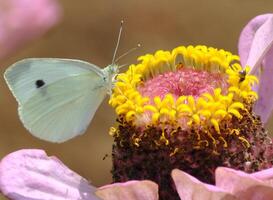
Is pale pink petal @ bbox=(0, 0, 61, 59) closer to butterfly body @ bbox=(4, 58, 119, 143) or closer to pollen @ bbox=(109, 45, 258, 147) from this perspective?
butterfly body @ bbox=(4, 58, 119, 143)

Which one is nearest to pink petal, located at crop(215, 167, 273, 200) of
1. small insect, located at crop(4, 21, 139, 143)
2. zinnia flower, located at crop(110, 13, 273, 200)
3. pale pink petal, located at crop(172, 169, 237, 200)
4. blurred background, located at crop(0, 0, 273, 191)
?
pale pink petal, located at crop(172, 169, 237, 200)

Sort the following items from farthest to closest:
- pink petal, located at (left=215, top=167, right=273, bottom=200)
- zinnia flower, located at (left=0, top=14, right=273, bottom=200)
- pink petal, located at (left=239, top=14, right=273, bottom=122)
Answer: pink petal, located at (left=239, top=14, right=273, bottom=122), zinnia flower, located at (left=0, top=14, right=273, bottom=200), pink petal, located at (left=215, top=167, right=273, bottom=200)

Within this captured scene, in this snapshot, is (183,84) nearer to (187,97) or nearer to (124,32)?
(187,97)

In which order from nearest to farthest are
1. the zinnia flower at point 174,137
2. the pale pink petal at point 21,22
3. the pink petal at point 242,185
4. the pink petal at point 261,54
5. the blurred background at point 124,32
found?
the pink petal at point 242,185, the zinnia flower at point 174,137, the pink petal at point 261,54, the pale pink petal at point 21,22, the blurred background at point 124,32

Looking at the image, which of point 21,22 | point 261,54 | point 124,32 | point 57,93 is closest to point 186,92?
point 261,54

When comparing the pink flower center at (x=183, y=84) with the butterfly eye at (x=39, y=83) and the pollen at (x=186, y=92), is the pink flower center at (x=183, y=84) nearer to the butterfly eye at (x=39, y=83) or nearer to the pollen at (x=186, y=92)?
the pollen at (x=186, y=92)

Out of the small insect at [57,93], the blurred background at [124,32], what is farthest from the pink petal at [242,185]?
the blurred background at [124,32]
